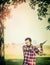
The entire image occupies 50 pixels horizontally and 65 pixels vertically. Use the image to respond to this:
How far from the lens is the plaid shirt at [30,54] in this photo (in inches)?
79.5

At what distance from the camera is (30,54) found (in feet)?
6.66

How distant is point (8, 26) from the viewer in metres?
2.04

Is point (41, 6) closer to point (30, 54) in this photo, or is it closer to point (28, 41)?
point (28, 41)

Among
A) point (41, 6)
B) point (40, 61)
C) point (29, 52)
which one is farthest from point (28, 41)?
point (41, 6)

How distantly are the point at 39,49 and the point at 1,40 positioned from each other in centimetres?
40

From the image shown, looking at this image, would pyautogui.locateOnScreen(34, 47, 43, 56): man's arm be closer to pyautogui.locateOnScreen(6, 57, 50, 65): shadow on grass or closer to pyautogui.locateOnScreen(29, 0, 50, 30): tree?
pyautogui.locateOnScreen(6, 57, 50, 65): shadow on grass

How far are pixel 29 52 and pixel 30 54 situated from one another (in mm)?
23

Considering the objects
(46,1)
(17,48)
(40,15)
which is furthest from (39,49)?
(46,1)

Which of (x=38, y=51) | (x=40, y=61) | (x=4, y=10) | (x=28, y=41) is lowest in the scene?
(x=40, y=61)

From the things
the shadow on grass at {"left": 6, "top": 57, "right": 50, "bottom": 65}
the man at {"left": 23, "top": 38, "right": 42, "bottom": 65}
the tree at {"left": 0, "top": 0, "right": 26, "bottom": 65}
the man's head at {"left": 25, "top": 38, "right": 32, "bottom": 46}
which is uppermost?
the tree at {"left": 0, "top": 0, "right": 26, "bottom": 65}

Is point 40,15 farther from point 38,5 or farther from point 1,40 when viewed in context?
point 1,40

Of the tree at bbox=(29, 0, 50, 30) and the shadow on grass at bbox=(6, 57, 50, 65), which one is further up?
the tree at bbox=(29, 0, 50, 30)

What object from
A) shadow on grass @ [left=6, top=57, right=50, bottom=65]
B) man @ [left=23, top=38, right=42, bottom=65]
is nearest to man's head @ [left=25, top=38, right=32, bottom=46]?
man @ [left=23, top=38, right=42, bottom=65]

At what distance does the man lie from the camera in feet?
6.63
